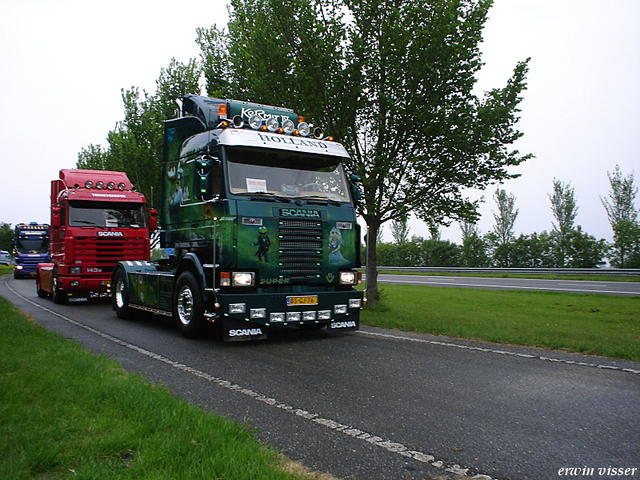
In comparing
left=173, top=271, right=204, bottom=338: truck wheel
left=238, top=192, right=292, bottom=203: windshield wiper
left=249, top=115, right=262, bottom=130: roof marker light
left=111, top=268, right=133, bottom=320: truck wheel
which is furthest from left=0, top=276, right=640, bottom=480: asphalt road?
left=249, top=115, right=262, bottom=130: roof marker light

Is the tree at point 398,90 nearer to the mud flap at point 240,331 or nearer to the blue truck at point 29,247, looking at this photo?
the mud flap at point 240,331

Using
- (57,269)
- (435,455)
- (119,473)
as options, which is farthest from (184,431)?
(57,269)

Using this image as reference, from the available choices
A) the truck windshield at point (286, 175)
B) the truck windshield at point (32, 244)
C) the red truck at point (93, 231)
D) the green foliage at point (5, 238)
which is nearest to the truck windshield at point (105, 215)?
the red truck at point (93, 231)

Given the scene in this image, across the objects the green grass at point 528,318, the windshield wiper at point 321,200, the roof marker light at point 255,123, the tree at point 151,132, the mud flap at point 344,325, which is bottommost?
the green grass at point 528,318

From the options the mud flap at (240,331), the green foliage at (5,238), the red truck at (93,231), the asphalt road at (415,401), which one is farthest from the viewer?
the green foliage at (5,238)

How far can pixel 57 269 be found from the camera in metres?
16.3

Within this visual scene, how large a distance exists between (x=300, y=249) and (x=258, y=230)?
0.81 meters

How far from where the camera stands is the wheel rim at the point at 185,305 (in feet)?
29.9

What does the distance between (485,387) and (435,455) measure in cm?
212

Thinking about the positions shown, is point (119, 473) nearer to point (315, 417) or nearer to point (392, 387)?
point (315, 417)

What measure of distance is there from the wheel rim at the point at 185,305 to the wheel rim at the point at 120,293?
369 cm

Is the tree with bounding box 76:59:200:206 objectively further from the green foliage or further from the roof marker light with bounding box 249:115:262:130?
the green foliage

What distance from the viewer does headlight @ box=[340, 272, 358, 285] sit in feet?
30.2

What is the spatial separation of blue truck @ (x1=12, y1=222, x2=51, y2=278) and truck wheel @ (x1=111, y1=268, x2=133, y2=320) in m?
28.9
